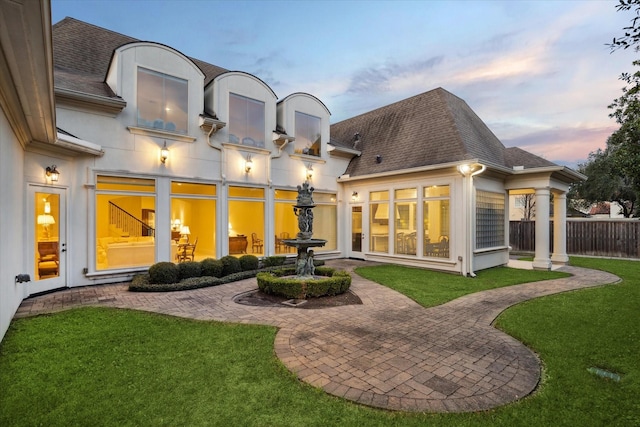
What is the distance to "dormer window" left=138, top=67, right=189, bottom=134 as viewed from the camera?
8945mm

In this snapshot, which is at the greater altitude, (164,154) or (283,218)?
(164,154)

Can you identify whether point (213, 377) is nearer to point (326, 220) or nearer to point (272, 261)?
point (272, 261)

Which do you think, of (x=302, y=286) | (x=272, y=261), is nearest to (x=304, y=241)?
(x=302, y=286)

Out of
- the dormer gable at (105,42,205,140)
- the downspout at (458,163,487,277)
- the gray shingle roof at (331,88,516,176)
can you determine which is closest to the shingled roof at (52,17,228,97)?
the dormer gable at (105,42,205,140)

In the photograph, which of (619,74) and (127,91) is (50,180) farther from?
(619,74)

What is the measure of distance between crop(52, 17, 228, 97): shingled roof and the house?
0.05 m

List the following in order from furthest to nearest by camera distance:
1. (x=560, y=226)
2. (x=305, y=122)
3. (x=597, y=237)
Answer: (x=597, y=237), (x=305, y=122), (x=560, y=226)

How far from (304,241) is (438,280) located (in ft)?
14.2

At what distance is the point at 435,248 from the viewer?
1070 centimetres

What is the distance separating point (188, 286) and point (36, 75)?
5.44m

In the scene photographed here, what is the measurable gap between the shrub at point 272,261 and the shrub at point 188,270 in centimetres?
251

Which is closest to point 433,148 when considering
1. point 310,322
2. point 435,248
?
point 435,248

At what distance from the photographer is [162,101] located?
30.5 ft

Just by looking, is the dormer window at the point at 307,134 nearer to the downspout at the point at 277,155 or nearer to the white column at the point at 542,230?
the downspout at the point at 277,155
